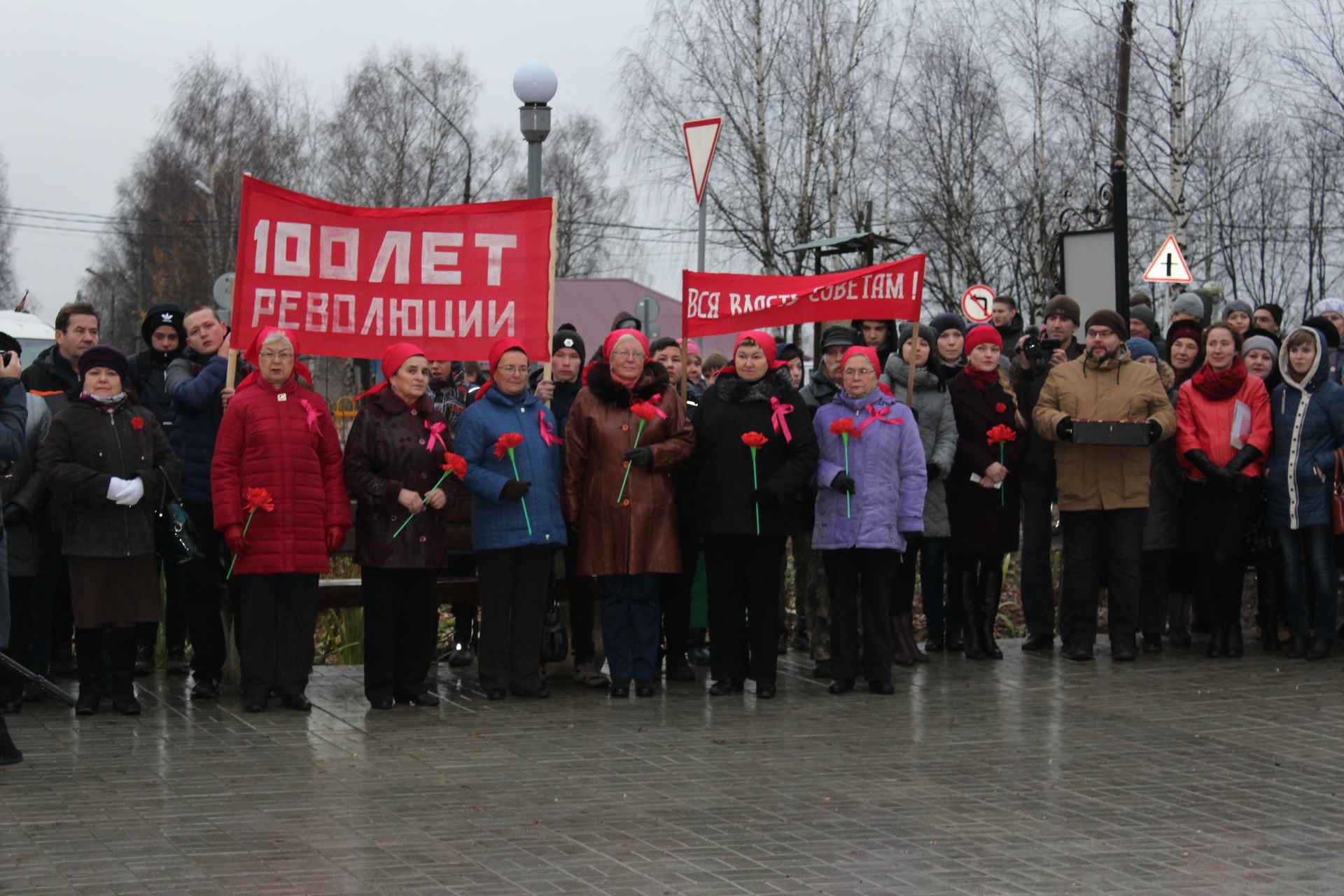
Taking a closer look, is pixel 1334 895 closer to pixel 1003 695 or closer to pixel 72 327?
pixel 1003 695

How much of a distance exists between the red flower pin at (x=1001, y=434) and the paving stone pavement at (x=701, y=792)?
1589 millimetres

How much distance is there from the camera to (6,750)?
7148 millimetres

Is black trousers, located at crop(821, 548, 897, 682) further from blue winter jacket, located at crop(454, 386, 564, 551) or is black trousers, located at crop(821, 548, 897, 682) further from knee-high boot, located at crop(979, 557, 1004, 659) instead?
blue winter jacket, located at crop(454, 386, 564, 551)

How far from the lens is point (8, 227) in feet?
300

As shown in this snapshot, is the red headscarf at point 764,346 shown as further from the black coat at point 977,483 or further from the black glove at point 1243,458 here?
the black glove at point 1243,458

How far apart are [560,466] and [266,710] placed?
2104 mm

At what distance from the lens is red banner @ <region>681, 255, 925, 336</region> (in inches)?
394

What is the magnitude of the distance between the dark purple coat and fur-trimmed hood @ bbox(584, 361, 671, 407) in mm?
943

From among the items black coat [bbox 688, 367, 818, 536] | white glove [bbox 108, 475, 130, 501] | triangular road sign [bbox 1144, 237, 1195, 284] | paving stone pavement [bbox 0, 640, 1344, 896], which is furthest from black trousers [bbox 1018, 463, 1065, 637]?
triangular road sign [bbox 1144, 237, 1195, 284]

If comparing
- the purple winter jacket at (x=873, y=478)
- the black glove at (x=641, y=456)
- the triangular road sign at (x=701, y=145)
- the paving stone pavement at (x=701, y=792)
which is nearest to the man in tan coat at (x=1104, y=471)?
the paving stone pavement at (x=701, y=792)

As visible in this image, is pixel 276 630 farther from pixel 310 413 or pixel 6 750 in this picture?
pixel 6 750

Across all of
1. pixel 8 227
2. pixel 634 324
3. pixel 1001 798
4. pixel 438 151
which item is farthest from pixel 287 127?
pixel 1001 798

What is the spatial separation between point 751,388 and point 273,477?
8.81 ft

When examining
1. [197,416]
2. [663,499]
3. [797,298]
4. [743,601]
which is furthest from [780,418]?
[197,416]
